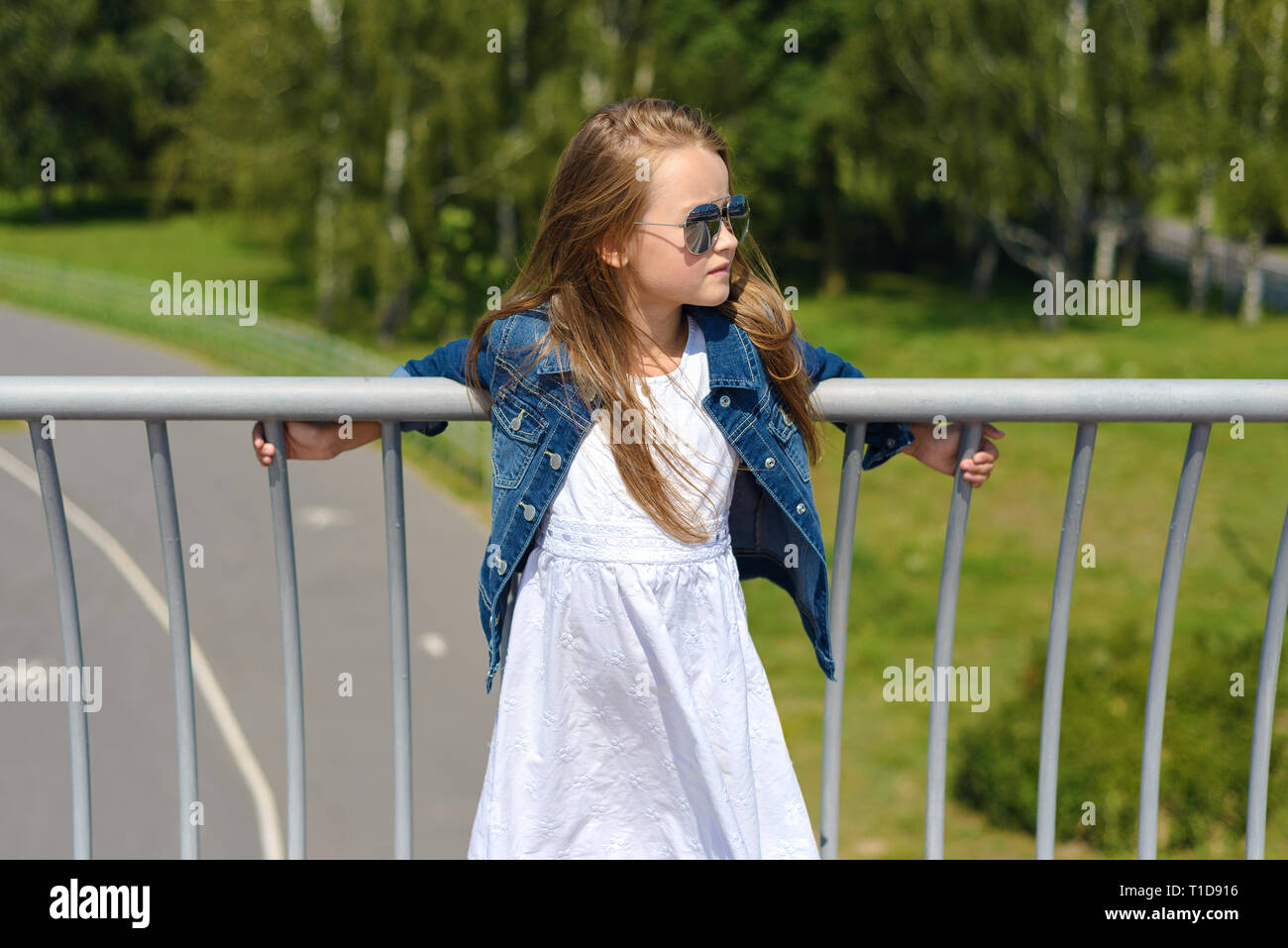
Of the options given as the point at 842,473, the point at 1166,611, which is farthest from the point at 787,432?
the point at 1166,611

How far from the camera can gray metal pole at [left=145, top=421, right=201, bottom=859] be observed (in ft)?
8.08

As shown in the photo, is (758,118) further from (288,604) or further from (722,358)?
(288,604)

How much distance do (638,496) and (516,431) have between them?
0.26 m

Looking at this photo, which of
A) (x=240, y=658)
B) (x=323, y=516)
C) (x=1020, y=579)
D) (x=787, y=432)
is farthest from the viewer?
(x=323, y=516)

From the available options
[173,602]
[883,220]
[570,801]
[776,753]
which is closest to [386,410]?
[173,602]

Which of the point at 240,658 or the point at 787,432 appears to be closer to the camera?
the point at 787,432

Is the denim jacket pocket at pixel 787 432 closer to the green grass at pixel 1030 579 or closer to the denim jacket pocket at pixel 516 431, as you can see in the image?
the green grass at pixel 1030 579

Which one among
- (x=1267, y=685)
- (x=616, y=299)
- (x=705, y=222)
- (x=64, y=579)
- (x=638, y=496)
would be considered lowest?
(x=1267, y=685)

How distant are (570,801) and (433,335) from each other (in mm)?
26040

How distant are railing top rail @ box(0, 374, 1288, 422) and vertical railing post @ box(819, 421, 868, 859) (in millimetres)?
91

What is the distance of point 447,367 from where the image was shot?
2.56 meters

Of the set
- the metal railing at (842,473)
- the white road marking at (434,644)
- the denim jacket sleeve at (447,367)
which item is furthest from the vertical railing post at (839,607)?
the white road marking at (434,644)
